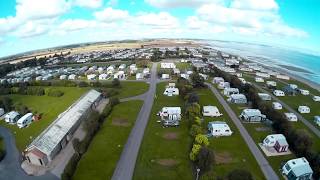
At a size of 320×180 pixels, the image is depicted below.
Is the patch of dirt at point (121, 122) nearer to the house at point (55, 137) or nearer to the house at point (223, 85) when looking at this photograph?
the house at point (55, 137)

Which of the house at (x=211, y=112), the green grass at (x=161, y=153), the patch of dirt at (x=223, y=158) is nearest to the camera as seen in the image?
the green grass at (x=161, y=153)

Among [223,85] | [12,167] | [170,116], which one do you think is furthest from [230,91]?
[12,167]

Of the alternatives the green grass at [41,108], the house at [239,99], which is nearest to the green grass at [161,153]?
the house at [239,99]

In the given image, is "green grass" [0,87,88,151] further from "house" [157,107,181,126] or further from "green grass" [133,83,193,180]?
"house" [157,107,181,126]

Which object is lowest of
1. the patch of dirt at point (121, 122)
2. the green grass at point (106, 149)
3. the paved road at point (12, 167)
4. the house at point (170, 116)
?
the paved road at point (12, 167)

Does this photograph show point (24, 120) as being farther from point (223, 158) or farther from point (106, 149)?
point (223, 158)

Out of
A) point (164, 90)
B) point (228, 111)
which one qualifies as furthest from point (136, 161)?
point (164, 90)

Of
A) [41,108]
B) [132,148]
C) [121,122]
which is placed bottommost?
[132,148]
